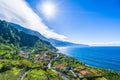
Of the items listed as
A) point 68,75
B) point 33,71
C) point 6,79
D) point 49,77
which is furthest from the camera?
point 68,75

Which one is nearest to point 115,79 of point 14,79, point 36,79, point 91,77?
point 91,77

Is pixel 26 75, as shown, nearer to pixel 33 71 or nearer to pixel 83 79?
pixel 33 71

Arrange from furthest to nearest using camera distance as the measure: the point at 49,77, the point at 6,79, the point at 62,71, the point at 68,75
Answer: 1. the point at 62,71
2. the point at 68,75
3. the point at 49,77
4. the point at 6,79

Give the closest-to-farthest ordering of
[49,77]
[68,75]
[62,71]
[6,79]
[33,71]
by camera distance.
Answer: [6,79] → [49,77] → [33,71] → [68,75] → [62,71]

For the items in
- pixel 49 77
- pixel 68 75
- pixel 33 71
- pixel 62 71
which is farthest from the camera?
pixel 62 71

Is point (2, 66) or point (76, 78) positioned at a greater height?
point (2, 66)

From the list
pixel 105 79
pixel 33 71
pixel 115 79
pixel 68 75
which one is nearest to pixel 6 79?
pixel 33 71

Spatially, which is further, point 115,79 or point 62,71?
point 62,71

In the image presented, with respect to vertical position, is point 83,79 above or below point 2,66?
below

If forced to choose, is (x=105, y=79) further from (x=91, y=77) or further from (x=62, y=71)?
(x=62, y=71)
